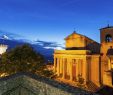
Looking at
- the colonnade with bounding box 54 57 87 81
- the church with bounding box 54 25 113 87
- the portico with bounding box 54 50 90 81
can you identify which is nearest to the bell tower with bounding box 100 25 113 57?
the church with bounding box 54 25 113 87

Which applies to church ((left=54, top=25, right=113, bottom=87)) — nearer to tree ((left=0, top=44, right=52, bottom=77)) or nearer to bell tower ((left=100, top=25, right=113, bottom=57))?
bell tower ((left=100, top=25, right=113, bottom=57))

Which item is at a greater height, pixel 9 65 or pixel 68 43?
pixel 68 43

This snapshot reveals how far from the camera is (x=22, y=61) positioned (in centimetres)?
2900

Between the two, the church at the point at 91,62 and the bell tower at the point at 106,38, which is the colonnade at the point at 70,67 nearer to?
the church at the point at 91,62

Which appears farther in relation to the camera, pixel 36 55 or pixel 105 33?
pixel 105 33

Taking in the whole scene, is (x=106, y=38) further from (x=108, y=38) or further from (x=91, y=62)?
(x=91, y=62)

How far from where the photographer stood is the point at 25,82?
487cm

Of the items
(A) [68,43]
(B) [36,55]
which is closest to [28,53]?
(B) [36,55]

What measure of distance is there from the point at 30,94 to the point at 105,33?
39.2 meters

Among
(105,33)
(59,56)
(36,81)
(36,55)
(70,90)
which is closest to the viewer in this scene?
(70,90)

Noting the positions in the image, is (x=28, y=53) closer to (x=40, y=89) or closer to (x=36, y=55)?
(x=36, y=55)

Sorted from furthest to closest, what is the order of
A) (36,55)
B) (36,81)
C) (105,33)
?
1. (105,33)
2. (36,55)
3. (36,81)

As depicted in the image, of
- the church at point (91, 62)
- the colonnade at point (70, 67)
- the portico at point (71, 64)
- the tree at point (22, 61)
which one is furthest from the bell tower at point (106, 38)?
the tree at point (22, 61)

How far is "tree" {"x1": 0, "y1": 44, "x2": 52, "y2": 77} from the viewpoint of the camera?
28.8 metres
